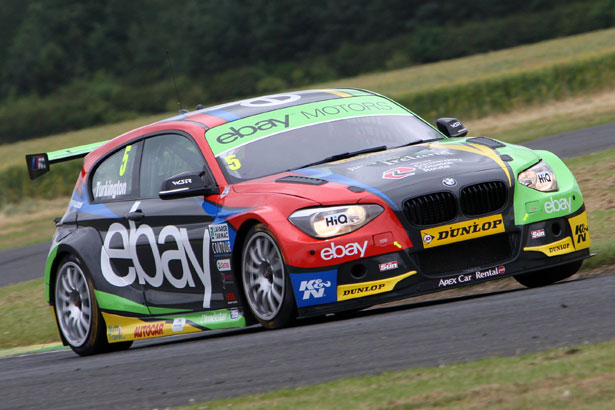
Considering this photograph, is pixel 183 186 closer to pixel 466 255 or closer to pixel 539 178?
pixel 466 255

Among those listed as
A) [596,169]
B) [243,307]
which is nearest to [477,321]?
[243,307]

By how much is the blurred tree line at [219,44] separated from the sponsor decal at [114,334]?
69379mm

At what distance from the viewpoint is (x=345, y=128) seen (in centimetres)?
775

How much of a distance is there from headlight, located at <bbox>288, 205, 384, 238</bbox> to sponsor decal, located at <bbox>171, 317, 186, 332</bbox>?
1.52 metres

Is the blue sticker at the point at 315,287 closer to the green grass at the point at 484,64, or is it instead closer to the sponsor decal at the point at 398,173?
the sponsor decal at the point at 398,173

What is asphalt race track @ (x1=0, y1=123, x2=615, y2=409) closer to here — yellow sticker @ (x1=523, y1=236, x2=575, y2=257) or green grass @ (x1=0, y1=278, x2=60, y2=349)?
yellow sticker @ (x1=523, y1=236, x2=575, y2=257)

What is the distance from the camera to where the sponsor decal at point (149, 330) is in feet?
25.1

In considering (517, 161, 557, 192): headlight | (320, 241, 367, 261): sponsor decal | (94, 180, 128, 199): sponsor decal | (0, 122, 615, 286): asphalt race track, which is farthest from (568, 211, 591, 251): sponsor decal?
(0, 122, 615, 286): asphalt race track

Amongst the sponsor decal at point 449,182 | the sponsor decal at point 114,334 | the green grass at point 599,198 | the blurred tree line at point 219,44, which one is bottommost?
the green grass at point 599,198

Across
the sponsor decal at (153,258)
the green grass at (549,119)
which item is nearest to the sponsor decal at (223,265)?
the sponsor decal at (153,258)

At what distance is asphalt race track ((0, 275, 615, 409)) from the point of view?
4.93 metres

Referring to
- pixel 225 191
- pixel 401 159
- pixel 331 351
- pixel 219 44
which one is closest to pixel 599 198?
pixel 401 159

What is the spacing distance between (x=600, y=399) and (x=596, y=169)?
957cm

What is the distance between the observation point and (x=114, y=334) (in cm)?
813
